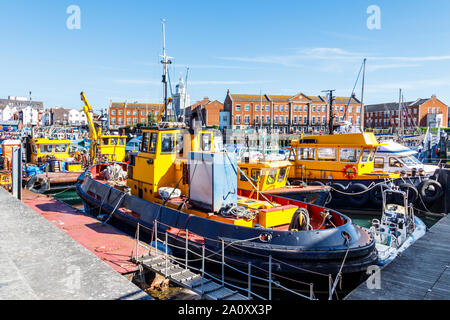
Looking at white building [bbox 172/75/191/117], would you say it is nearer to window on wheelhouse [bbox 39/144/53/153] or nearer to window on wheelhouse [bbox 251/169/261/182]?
window on wheelhouse [bbox 251/169/261/182]

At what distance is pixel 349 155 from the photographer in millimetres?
16688

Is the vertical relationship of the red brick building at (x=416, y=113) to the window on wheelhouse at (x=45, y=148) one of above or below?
above

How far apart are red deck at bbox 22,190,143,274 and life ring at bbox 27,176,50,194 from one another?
6.19 m

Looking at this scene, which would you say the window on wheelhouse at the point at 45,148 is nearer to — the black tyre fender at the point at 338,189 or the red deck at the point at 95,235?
the red deck at the point at 95,235

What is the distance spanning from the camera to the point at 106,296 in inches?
149

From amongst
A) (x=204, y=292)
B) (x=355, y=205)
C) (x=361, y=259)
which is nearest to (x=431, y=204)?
(x=355, y=205)

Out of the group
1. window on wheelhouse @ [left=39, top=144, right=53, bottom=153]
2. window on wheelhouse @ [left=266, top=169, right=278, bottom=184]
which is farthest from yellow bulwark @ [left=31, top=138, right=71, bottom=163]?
window on wheelhouse @ [left=266, top=169, right=278, bottom=184]

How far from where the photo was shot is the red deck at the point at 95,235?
7.64m

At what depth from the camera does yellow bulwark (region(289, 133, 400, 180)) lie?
1631cm

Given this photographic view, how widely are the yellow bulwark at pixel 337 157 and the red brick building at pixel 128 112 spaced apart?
220 ft

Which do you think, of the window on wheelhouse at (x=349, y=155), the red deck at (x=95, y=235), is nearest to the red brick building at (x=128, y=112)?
the window on wheelhouse at (x=349, y=155)
